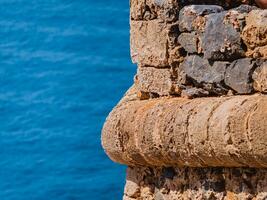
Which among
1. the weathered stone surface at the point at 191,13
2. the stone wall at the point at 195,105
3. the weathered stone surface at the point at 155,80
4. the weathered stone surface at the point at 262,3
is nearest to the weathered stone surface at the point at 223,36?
the stone wall at the point at 195,105

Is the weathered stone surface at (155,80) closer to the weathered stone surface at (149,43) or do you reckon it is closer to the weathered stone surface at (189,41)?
the weathered stone surface at (149,43)

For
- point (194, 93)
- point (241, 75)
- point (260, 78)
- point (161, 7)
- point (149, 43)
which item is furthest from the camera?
point (149, 43)

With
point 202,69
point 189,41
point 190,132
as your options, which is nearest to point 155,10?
point 189,41

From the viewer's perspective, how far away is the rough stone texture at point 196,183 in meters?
4.80

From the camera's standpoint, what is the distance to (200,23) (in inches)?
203

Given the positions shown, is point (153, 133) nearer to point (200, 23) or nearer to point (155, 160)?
point (155, 160)

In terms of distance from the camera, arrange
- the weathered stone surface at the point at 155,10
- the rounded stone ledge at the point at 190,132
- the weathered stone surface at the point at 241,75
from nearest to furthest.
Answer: the rounded stone ledge at the point at 190,132
the weathered stone surface at the point at 241,75
the weathered stone surface at the point at 155,10

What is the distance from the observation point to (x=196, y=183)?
5215mm

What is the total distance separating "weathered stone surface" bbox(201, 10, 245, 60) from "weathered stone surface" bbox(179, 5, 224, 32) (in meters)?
0.11

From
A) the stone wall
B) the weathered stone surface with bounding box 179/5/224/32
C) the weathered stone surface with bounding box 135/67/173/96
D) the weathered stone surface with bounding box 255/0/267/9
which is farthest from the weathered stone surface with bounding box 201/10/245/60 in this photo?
the weathered stone surface with bounding box 135/67/173/96

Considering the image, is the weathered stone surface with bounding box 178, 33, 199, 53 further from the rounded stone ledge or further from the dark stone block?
the rounded stone ledge

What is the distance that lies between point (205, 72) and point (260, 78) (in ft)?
1.49

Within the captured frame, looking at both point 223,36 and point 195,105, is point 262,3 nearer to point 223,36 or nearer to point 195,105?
point 223,36

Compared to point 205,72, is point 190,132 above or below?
below
